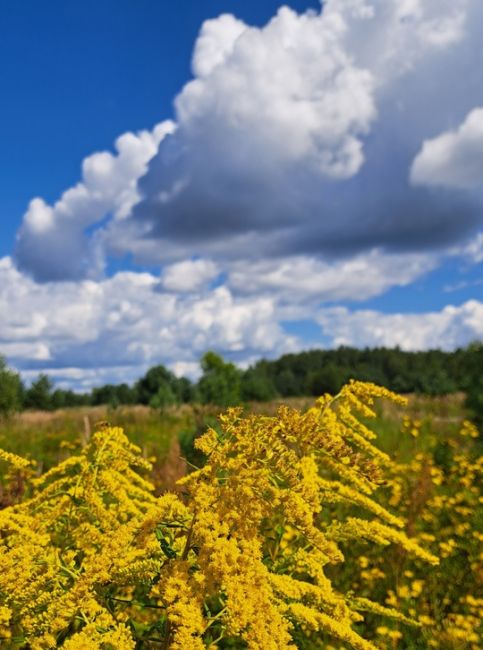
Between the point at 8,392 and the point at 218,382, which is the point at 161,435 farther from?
the point at 8,392

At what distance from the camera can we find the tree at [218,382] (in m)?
23.1

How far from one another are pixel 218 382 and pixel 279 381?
5957 cm

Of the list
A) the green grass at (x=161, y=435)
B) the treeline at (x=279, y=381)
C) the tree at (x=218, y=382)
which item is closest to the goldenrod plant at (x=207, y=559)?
the green grass at (x=161, y=435)

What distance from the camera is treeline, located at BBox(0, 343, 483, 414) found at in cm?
2459

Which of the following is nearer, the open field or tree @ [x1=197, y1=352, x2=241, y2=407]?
the open field

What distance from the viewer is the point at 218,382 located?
25.0 metres

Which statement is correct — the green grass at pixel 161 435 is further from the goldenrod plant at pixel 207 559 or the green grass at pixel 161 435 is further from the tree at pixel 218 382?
the goldenrod plant at pixel 207 559

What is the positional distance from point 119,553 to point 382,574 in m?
4.45

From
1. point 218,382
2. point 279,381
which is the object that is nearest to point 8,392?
point 218,382

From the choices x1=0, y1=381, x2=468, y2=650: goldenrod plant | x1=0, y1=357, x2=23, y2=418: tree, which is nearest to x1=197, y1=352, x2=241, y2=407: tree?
x1=0, y1=357, x2=23, y2=418: tree

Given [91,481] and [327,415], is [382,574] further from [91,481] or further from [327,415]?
[91,481]

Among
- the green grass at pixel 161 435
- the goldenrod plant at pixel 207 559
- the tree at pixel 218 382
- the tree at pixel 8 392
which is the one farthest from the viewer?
the tree at pixel 8 392

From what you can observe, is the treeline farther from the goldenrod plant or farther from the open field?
the goldenrod plant

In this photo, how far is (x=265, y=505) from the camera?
2.47 m
